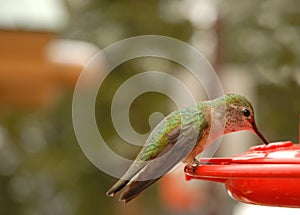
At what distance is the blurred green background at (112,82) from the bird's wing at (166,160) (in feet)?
5.70

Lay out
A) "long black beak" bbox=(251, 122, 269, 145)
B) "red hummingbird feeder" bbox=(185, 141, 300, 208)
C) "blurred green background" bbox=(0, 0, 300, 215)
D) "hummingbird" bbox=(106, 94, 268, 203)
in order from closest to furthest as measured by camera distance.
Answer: "red hummingbird feeder" bbox=(185, 141, 300, 208), "hummingbird" bbox=(106, 94, 268, 203), "long black beak" bbox=(251, 122, 269, 145), "blurred green background" bbox=(0, 0, 300, 215)

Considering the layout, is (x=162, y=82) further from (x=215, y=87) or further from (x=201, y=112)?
(x=201, y=112)

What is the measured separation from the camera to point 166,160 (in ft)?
8.96

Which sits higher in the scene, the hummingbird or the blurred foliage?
the hummingbird

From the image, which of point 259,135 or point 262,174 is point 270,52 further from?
point 262,174

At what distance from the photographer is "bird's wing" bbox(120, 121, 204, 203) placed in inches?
102

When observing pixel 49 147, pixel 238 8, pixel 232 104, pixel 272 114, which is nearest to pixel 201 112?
pixel 232 104

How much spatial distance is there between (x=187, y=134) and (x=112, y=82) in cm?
498

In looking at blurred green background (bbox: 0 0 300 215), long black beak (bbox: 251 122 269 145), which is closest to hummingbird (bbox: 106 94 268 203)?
long black beak (bbox: 251 122 269 145)

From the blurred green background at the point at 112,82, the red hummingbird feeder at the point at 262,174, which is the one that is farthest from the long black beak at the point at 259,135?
the blurred green background at the point at 112,82

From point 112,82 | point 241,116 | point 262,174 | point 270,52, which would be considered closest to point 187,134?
point 241,116

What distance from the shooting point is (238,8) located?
24.3ft

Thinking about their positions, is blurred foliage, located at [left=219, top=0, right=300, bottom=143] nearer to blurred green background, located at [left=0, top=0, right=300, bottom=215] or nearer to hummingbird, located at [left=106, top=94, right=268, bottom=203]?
blurred green background, located at [left=0, top=0, right=300, bottom=215]

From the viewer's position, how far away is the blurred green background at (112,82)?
5879 millimetres
